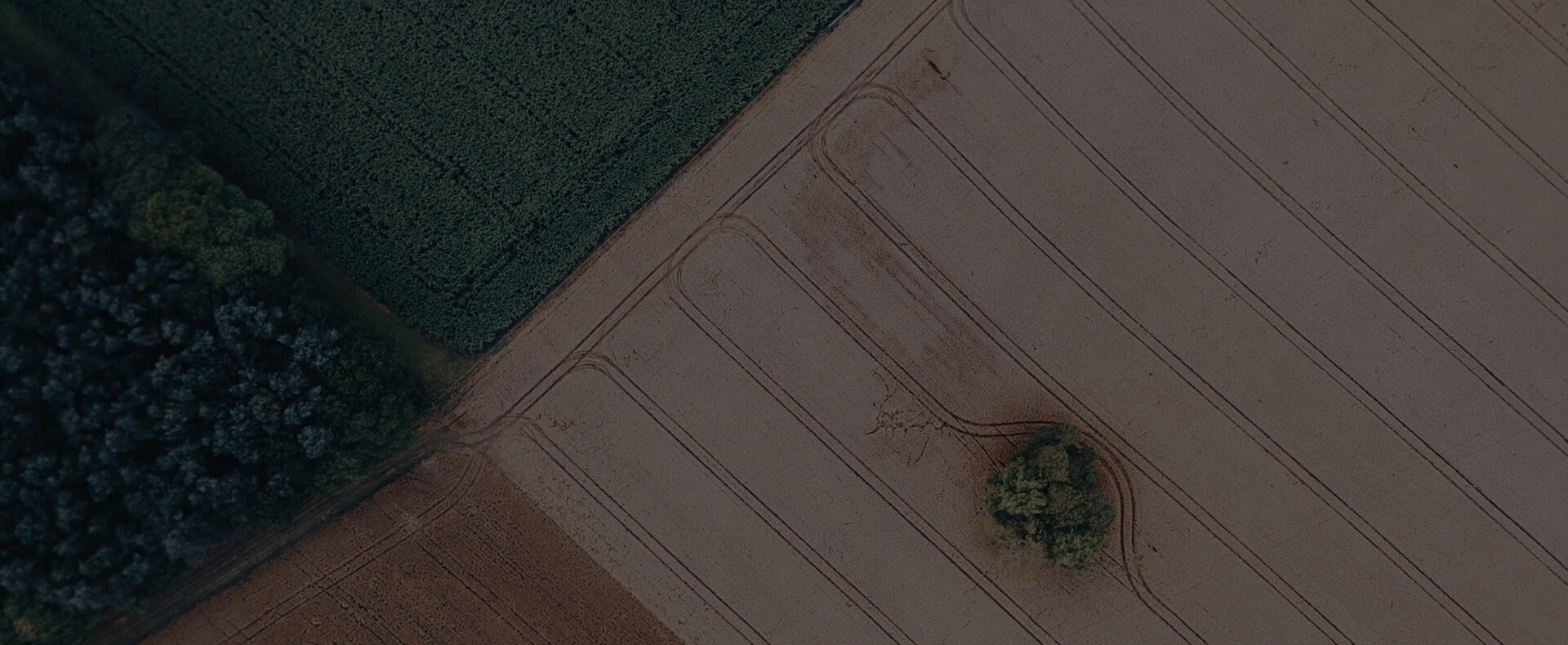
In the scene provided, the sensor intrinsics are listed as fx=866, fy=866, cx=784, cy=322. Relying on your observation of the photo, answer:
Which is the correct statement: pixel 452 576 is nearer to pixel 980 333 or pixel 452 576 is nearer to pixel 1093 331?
pixel 980 333

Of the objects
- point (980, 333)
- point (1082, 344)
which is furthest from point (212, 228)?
point (1082, 344)

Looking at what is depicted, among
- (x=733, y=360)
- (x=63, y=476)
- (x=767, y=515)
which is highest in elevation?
(x=733, y=360)

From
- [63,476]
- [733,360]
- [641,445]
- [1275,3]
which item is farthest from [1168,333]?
[63,476]

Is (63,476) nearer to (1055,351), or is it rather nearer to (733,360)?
(733,360)

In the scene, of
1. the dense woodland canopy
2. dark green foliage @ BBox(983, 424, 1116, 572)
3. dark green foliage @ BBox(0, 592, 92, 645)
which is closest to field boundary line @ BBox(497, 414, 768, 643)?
the dense woodland canopy

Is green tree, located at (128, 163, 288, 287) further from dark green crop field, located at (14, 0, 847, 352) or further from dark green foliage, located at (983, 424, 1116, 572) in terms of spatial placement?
dark green foliage, located at (983, 424, 1116, 572)
